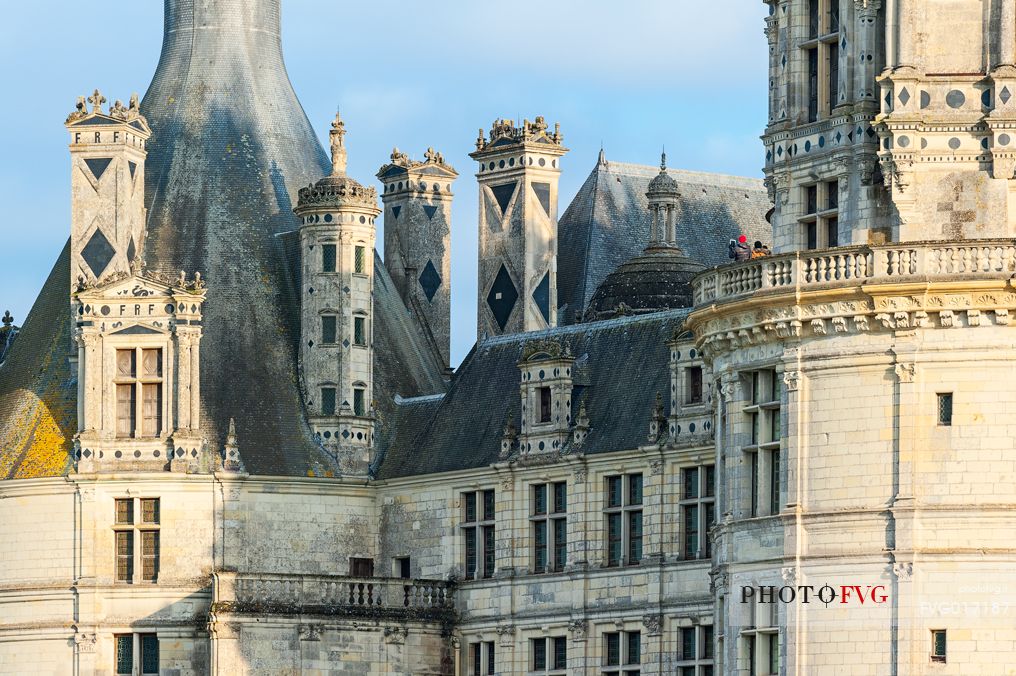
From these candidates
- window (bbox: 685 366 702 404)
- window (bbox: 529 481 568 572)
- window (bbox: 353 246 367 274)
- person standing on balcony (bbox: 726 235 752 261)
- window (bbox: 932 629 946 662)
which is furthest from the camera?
window (bbox: 353 246 367 274)

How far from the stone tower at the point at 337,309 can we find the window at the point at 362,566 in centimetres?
167

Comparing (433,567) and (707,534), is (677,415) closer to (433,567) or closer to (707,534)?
(707,534)

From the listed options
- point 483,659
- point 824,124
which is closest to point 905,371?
point 824,124

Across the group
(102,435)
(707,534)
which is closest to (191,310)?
(102,435)

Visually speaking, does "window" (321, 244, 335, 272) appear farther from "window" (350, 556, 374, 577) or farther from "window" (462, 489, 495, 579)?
"window" (350, 556, 374, 577)

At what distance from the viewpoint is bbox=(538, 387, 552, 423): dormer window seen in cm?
6362

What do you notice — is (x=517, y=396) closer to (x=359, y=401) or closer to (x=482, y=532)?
(x=482, y=532)

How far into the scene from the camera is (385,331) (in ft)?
226

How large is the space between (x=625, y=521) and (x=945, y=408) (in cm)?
1215

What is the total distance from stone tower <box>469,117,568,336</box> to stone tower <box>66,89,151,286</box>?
23.6 ft

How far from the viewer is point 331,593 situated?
211 ft

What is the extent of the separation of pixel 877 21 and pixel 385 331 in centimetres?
1852

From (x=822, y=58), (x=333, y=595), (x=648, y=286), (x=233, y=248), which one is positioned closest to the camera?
(x=822, y=58)

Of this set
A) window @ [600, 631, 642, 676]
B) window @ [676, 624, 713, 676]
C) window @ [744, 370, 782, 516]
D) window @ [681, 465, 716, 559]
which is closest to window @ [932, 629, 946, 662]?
window @ [744, 370, 782, 516]
